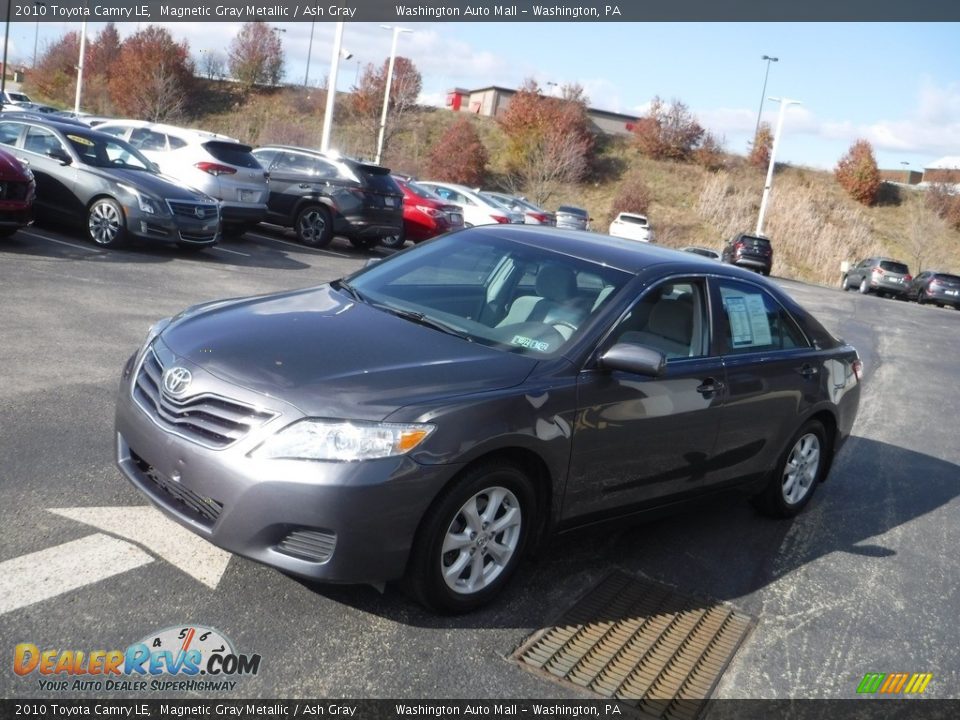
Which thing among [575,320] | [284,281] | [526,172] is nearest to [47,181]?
[284,281]

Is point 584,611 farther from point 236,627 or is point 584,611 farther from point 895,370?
point 895,370

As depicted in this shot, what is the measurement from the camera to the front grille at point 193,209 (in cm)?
1384

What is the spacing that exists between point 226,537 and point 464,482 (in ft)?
3.05

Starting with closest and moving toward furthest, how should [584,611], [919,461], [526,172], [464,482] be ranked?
1. [464,482]
2. [584,611]
3. [919,461]
4. [526,172]

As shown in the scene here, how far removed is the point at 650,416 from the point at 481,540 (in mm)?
1114

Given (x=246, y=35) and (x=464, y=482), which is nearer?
(x=464, y=482)

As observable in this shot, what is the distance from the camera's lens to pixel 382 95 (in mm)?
57531

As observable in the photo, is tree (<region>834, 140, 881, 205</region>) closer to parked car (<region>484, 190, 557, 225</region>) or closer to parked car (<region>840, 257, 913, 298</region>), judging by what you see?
parked car (<region>840, 257, 913, 298</region>)

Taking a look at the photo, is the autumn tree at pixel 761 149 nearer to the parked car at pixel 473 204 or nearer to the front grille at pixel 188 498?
the parked car at pixel 473 204

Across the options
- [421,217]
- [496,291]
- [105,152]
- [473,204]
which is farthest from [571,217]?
[496,291]

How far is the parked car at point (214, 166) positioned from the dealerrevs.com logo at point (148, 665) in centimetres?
1328

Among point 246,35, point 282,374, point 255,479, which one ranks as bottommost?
point 255,479

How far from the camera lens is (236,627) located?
12.4 ft

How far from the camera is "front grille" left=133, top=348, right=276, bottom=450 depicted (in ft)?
12.5
